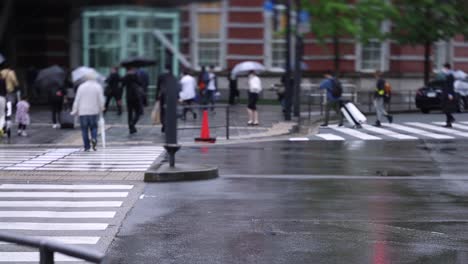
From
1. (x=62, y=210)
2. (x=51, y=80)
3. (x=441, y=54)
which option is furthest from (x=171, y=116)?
(x=441, y=54)

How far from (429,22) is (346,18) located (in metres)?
4.00

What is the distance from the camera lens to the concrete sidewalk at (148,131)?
25.6 m

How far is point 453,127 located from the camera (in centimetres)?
3170

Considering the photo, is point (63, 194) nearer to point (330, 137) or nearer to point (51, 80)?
point (330, 137)

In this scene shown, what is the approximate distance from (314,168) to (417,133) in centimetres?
1112

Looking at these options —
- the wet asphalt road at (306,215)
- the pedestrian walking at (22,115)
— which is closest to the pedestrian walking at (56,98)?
the pedestrian walking at (22,115)

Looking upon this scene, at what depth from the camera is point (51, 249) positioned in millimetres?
5016

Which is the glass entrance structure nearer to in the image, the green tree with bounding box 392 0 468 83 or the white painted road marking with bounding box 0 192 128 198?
the green tree with bounding box 392 0 468 83

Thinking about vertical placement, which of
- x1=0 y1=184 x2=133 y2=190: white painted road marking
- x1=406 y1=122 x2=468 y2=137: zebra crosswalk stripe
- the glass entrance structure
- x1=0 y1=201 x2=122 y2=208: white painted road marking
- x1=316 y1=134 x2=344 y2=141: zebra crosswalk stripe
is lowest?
x1=406 y1=122 x2=468 y2=137: zebra crosswalk stripe

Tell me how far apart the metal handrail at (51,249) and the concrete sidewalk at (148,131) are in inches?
757

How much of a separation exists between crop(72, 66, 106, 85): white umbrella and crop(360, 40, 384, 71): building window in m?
16.3

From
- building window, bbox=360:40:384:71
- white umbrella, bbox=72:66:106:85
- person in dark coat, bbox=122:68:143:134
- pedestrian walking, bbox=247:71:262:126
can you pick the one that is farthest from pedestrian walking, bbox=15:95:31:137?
building window, bbox=360:40:384:71

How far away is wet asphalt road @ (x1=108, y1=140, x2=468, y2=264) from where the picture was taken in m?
10.2

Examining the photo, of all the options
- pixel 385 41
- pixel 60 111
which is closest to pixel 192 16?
pixel 385 41
